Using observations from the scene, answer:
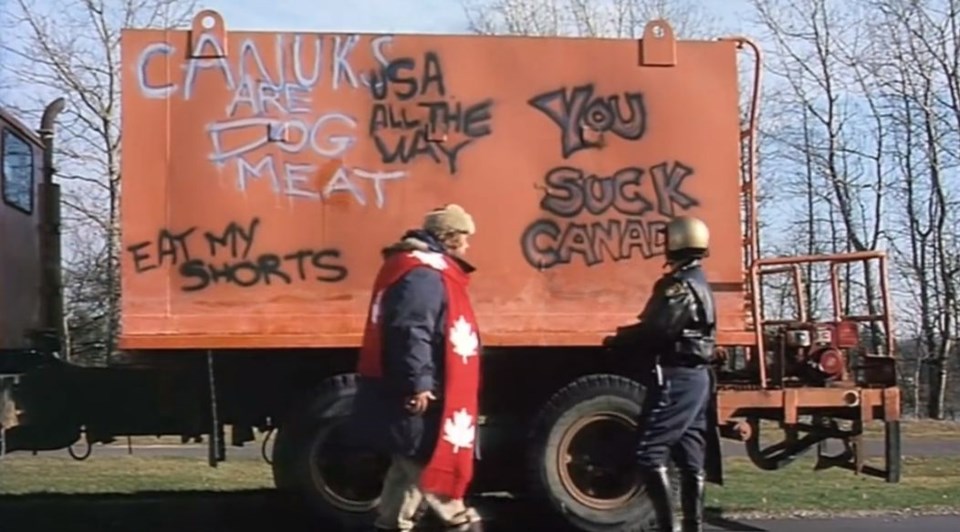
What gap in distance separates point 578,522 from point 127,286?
10.8ft

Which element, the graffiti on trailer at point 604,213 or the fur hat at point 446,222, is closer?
the fur hat at point 446,222

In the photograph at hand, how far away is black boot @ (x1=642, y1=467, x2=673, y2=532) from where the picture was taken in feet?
27.6

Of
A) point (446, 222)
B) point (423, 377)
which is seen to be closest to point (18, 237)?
point (446, 222)

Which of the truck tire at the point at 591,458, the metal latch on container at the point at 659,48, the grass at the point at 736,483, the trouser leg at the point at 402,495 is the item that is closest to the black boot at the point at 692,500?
the truck tire at the point at 591,458

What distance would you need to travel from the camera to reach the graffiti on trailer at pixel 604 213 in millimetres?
9930

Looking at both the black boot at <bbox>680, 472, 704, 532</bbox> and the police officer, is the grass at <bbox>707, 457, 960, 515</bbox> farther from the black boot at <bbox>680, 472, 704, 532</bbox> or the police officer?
the police officer

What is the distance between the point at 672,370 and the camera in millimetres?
8445

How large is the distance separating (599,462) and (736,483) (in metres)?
4.07

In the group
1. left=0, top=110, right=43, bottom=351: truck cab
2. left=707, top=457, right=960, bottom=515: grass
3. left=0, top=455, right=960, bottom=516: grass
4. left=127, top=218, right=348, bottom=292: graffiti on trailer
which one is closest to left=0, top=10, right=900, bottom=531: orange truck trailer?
left=127, top=218, right=348, bottom=292: graffiti on trailer

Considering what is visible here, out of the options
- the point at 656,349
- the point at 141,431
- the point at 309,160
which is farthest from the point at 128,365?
the point at 656,349

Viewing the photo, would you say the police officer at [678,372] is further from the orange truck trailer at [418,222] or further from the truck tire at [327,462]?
the truck tire at [327,462]

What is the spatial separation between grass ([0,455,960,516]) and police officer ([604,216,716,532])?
9.00ft

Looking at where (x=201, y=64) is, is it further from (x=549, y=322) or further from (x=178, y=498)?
(x=178, y=498)

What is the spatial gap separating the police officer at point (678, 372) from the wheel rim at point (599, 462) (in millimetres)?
1152
